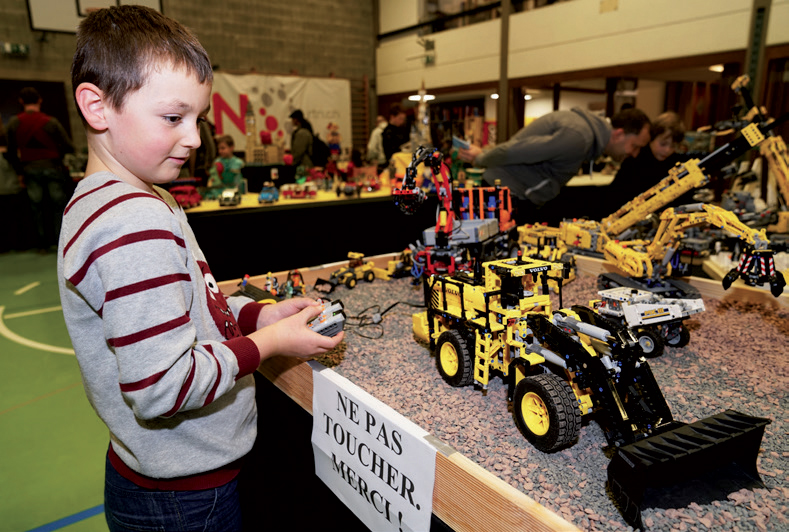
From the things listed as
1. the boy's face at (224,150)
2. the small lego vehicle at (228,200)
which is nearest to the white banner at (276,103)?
the boy's face at (224,150)

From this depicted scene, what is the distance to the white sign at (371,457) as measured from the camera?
3.26 feet

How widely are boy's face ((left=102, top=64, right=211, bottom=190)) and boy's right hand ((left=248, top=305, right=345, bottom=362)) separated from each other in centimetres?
34

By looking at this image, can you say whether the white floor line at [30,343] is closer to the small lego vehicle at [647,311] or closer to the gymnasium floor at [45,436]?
the gymnasium floor at [45,436]

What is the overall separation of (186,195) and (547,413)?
306cm

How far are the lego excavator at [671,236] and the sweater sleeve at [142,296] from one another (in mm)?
1771

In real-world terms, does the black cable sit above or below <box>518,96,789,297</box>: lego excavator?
below

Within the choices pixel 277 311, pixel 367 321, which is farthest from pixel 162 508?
pixel 367 321

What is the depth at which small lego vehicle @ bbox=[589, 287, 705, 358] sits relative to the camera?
4.97 feet

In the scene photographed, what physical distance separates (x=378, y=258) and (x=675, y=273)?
62.2 inches

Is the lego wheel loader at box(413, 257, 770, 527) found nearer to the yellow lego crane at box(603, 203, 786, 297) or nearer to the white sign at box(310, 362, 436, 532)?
the white sign at box(310, 362, 436, 532)

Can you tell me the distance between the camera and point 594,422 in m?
1.26

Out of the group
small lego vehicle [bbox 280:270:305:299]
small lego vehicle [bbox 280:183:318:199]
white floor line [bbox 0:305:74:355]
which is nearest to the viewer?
small lego vehicle [bbox 280:270:305:299]

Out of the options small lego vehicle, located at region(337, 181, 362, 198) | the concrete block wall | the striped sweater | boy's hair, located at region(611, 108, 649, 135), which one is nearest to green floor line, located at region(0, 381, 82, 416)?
the striped sweater

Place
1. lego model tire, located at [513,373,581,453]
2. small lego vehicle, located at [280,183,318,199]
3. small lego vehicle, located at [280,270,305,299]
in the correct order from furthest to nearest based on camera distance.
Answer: small lego vehicle, located at [280,183,318,199] < small lego vehicle, located at [280,270,305,299] < lego model tire, located at [513,373,581,453]
